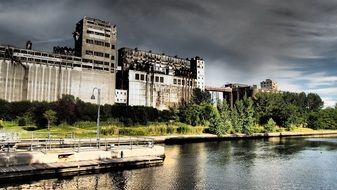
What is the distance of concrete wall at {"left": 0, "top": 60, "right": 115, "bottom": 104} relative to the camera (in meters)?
150

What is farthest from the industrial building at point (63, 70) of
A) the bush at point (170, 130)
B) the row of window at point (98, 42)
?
the bush at point (170, 130)

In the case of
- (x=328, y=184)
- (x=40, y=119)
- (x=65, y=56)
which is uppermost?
(x=65, y=56)

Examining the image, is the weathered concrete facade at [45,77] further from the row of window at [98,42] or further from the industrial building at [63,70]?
the row of window at [98,42]

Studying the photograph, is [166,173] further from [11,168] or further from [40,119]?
[40,119]

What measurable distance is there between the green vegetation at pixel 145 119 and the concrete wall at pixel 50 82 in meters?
17.6

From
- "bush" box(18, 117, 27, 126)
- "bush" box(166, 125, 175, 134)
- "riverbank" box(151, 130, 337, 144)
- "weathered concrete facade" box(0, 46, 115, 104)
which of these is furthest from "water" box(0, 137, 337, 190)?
"weathered concrete facade" box(0, 46, 115, 104)

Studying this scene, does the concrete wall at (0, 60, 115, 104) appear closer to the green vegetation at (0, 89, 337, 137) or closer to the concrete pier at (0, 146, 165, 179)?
the green vegetation at (0, 89, 337, 137)

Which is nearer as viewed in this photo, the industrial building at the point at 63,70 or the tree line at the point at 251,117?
the tree line at the point at 251,117

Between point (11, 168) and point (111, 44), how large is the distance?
14155 centimetres

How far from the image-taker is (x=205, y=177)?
4519cm

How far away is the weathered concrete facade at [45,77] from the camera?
149875 millimetres

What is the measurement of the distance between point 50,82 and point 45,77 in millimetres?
3146

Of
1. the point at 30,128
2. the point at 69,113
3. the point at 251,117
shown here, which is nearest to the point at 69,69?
the point at 69,113

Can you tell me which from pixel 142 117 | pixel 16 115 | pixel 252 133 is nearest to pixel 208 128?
pixel 252 133
